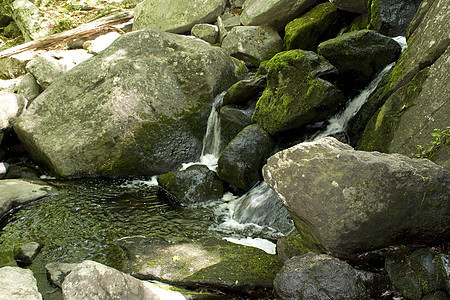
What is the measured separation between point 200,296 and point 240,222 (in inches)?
88.0

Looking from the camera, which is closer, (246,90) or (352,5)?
(246,90)

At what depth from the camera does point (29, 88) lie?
31.6 ft

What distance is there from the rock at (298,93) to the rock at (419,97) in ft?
2.75

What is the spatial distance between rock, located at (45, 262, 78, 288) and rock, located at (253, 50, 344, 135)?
397 centimetres

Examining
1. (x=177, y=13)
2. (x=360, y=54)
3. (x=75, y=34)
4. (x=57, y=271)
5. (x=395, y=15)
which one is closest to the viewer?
(x=57, y=271)

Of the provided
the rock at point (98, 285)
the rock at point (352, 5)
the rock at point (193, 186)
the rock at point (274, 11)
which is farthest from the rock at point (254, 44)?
the rock at point (98, 285)

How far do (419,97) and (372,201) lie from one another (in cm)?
208

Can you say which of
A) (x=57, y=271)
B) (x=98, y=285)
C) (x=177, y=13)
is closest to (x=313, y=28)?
(x=177, y=13)

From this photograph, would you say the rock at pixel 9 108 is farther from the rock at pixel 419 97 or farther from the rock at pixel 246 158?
the rock at pixel 419 97

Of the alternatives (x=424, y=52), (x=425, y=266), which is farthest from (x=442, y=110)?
(x=425, y=266)

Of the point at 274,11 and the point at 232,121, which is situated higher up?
the point at 274,11

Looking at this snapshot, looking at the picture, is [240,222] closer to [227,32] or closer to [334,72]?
[334,72]

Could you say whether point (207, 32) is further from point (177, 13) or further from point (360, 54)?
point (360, 54)

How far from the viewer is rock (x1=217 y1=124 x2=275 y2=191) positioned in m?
6.28
